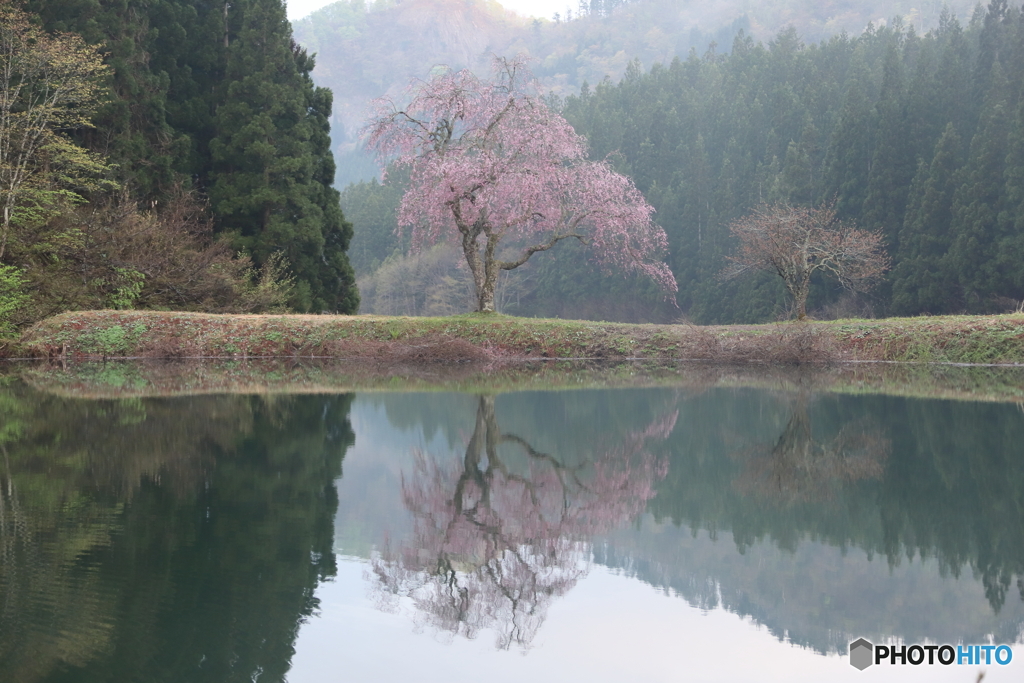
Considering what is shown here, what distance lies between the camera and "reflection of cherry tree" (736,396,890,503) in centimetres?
512

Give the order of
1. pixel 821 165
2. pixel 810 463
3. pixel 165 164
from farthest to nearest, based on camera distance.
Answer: pixel 821 165, pixel 165 164, pixel 810 463

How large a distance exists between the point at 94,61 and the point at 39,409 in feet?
52.8

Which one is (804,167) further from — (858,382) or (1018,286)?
(858,382)

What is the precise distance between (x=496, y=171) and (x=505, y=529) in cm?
1679

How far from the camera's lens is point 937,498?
489cm

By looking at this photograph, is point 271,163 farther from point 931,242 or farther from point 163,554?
point 163,554

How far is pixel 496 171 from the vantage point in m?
20.4

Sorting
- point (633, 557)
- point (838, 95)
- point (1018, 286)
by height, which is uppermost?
point (838, 95)

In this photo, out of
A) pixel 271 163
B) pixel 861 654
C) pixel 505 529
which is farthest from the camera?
pixel 271 163

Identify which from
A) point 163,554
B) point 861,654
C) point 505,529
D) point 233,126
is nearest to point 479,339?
point 233,126

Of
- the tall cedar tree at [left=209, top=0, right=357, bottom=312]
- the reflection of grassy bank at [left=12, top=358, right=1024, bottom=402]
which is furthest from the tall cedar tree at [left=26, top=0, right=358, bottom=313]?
the reflection of grassy bank at [left=12, top=358, right=1024, bottom=402]

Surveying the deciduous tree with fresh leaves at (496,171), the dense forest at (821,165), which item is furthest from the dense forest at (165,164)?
the dense forest at (821,165)

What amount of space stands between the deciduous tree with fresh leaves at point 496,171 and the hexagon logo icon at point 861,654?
17.8m

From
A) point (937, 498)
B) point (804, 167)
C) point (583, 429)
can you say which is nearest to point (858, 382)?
point (583, 429)
